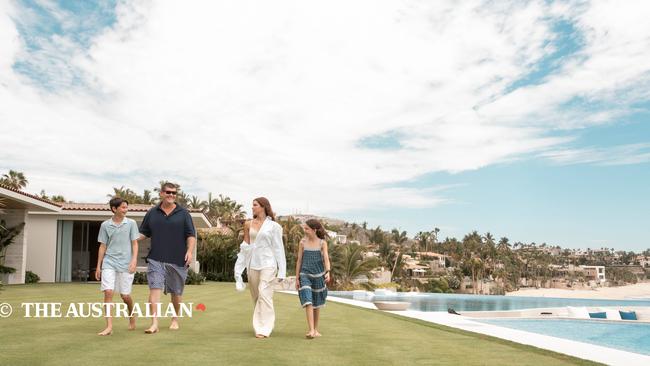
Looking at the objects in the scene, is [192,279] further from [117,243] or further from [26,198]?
[117,243]

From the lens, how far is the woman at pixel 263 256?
844 cm

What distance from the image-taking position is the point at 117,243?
841 centimetres

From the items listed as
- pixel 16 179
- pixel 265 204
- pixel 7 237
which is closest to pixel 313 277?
pixel 265 204

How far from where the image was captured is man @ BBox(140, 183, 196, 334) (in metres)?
8.47

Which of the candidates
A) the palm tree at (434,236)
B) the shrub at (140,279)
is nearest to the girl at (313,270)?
the shrub at (140,279)

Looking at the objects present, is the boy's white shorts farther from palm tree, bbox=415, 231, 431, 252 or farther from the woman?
palm tree, bbox=415, 231, 431, 252

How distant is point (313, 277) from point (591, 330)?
580 inches

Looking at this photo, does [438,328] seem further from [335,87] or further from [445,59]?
[335,87]

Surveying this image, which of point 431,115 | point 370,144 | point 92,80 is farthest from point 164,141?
point 370,144

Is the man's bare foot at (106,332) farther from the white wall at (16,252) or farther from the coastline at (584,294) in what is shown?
the coastline at (584,294)

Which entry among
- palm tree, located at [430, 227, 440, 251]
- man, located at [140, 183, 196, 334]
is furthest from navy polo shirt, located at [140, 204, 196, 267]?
palm tree, located at [430, 227, 440, 251]

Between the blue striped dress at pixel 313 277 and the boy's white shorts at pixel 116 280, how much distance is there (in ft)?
7.78

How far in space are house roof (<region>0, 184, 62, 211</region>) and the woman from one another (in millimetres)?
16235

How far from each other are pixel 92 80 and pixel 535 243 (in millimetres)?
165107
